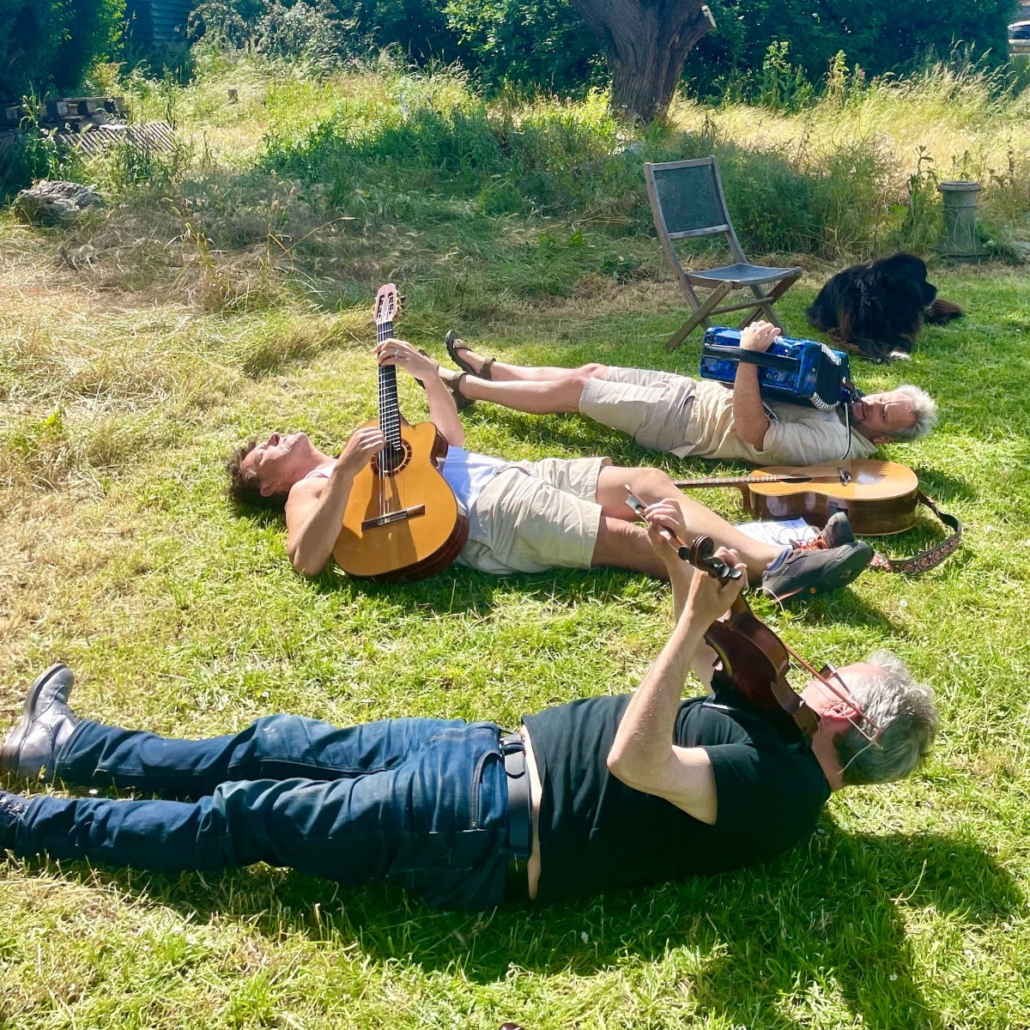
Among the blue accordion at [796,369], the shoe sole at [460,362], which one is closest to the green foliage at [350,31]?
the shoe sole at [460,362]

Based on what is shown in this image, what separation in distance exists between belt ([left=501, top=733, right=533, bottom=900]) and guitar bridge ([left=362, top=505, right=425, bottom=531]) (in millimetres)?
1635

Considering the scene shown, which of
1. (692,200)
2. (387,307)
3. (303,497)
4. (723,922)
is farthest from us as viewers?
(692,200)

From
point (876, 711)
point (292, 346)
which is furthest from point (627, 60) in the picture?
point (876, 711)

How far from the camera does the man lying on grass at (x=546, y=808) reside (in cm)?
230

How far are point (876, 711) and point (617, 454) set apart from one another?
292cm

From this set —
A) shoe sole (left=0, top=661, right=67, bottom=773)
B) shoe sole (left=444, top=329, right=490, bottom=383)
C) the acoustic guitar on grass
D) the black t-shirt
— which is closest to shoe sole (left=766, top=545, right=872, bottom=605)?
the acoustic guitar on grass

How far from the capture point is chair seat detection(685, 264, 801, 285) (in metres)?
6.70

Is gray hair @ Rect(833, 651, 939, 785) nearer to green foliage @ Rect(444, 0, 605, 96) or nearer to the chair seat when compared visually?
the chair seat

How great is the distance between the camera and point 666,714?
2.12 metres

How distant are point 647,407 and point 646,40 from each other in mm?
9445

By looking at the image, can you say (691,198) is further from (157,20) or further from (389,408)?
(157,20)

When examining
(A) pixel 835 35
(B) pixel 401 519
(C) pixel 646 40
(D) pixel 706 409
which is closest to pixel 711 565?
(B) pixel 401 519

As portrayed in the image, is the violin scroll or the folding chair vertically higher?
the violin scroll

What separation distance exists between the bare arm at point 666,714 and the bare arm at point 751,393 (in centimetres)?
259
